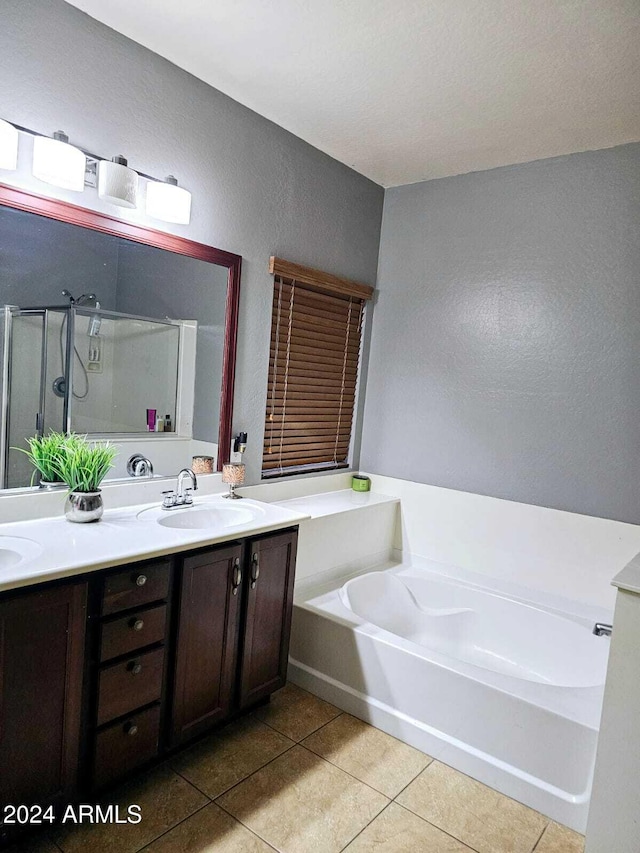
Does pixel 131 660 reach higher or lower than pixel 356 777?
higher

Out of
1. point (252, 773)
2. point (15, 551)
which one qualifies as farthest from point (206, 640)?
point (15, 551)

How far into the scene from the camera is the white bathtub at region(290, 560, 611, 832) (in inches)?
76.8

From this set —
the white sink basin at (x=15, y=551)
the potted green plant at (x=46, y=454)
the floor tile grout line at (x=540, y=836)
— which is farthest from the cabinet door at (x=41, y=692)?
the floor tile grout line at (x=540, y=836)

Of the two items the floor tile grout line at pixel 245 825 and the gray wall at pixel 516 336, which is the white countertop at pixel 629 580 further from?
the floor tile grout line at pixel 245 825

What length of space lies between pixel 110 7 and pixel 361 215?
172 cm

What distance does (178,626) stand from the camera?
190 centimetres

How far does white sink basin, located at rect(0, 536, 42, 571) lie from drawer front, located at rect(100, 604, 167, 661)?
0.30 meters

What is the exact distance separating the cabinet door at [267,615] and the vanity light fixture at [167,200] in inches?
52.6

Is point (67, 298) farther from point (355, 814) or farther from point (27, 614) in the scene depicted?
point (355, 814)

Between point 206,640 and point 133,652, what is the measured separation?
11.7 inches

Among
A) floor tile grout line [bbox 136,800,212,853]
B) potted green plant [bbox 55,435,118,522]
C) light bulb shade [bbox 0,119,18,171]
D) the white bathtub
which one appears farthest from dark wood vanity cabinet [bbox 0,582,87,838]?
light bulb shade [bbox 0,119,18,171]

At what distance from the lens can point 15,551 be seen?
166 centimetres

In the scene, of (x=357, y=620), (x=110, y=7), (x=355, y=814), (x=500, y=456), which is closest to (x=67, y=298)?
(x=110, y=7)
